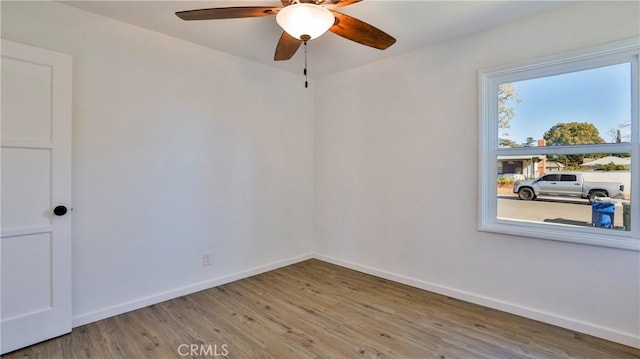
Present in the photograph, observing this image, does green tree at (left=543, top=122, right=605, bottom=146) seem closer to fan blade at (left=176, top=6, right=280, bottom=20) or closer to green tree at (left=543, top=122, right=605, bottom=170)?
green tree at (left=543, top=122, right=605, bottom=170)

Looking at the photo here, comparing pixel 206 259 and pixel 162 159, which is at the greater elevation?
pixel 162 159

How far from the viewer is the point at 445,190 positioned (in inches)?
118

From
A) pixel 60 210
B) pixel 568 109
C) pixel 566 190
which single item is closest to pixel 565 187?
pixel 566 190

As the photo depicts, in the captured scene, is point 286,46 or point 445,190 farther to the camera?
point 445,190

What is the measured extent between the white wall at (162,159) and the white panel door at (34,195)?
0.46ft

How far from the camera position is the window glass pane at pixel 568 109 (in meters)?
2.20

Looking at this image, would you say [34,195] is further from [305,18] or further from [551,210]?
[551,210]

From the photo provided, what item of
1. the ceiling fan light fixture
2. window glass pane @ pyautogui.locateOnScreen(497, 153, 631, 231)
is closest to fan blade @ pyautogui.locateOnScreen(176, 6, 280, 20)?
the ceiling fan light fixture

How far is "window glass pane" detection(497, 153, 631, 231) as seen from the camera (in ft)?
7.25

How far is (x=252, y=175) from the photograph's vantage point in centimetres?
354

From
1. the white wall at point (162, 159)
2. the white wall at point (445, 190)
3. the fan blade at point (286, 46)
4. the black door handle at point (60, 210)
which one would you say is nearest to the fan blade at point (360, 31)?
the fan blade at point (286, 46)

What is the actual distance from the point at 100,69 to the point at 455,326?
142 inches

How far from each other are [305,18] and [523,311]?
2.87 meters

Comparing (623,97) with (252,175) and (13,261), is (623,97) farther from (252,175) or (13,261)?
(13,261)
